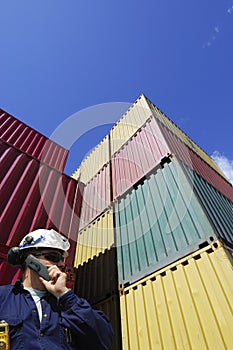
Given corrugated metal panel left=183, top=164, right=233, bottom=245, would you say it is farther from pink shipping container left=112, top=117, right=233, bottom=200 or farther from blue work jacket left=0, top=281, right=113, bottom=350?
blue work jacket left=0, top=281, right=113, bottom=350

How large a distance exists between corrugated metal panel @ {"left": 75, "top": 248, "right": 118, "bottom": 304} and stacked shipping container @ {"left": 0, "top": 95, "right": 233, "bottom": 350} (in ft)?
0.11

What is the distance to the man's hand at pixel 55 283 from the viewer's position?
2072mm

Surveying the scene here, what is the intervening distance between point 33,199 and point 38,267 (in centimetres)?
427

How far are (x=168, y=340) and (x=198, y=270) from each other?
1.36m

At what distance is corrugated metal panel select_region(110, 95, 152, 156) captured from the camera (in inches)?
458

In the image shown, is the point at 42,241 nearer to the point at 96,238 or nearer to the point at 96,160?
the point at 96,238

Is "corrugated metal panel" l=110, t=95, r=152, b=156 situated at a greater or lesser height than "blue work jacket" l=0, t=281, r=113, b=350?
greater

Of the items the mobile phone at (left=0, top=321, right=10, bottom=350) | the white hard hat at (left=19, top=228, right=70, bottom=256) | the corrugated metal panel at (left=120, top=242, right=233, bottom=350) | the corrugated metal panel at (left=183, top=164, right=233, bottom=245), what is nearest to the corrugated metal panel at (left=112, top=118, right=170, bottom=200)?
the corrugated metal panel at (left=183, top=164, right=233, bottom=245)

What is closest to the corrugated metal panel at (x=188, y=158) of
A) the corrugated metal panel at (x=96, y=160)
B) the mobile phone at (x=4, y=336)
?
the corrugated metal panel at (x=96, y=160)

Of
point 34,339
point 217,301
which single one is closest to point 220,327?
point 217,301

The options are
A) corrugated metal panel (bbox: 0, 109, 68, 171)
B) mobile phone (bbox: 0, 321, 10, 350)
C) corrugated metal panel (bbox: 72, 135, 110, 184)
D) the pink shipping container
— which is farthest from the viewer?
corrugated metal panel (bbox: 72, 135, 110, 184)

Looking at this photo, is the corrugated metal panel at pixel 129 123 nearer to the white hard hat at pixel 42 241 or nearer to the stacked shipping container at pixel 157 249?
the stacked shipping container at pixel 157 249

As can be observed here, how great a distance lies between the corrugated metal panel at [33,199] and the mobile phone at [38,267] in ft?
9.21

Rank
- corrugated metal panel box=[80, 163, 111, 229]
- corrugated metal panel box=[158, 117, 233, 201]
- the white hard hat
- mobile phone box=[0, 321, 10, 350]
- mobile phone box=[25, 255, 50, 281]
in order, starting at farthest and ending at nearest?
corrugated metal panel box=[80, 163, 111, 229] < corrugated metal panel box=[158, 117, 233, 201] < the white hard hat < mobile phone box=[25, 255, 50, 281] < mobile phone box=[0, 321, 10, 350]
